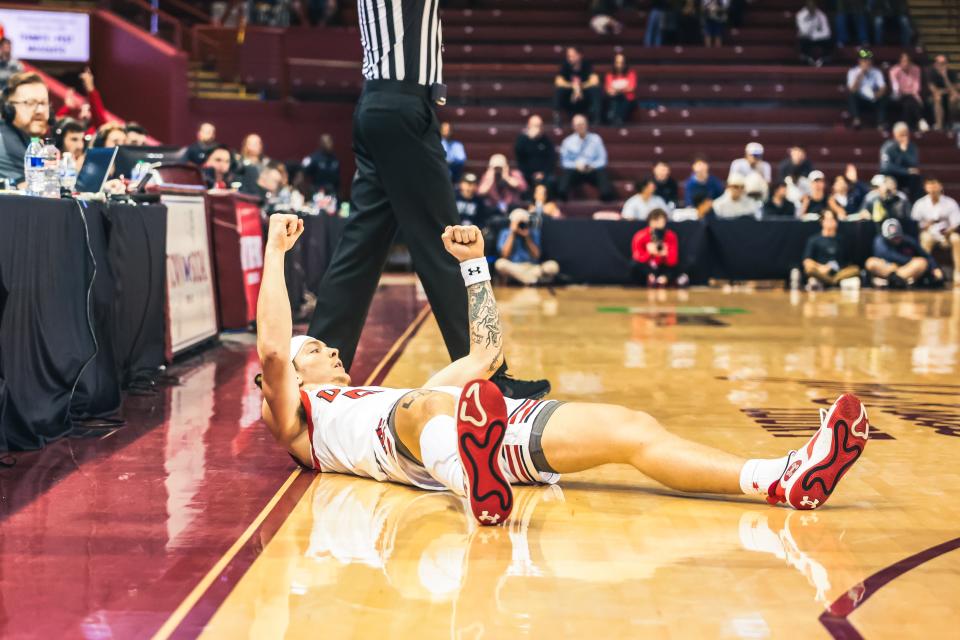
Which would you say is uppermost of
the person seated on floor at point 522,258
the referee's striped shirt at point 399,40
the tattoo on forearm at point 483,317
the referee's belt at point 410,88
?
the referee's striped shirt at point 399,40

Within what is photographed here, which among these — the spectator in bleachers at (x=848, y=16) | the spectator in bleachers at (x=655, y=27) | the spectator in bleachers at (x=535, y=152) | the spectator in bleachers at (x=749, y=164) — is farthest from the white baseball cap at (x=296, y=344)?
the spectator in bleachers at (x=848, y=16)

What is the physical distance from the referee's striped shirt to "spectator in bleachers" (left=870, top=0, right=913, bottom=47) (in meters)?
19.8

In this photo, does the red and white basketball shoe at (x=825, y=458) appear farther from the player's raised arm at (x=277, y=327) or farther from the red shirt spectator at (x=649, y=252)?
the red shirt spectator at (x=649, y=252)

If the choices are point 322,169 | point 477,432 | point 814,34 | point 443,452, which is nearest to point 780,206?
point 814,34

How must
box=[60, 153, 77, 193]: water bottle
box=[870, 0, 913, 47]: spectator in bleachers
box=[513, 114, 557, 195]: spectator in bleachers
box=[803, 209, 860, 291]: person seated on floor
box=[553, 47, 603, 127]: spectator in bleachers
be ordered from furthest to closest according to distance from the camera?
box=[870, 0, 913, 47]: spectator in bleachers, box=[553, 47, 603, 127]: spectator in bleachers, box=[513, 114, 557, 195]: spectator in bleachers, box=[803, 209, 860, 291]: person seated on floor, box=[60, 153, 77, 193]: water bottle

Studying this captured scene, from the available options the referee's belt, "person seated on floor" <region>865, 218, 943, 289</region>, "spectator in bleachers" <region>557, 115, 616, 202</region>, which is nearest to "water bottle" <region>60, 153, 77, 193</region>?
the referee's belt

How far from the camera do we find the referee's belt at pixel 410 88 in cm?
484

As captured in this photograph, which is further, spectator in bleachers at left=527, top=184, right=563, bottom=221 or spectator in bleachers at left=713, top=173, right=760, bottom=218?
spectator in bleachers at left=713, top=173, right=760, bottom=218

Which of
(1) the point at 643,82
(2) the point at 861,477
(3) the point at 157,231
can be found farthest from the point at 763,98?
(2) the point at 861,477

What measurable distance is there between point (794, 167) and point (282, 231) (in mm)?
15837

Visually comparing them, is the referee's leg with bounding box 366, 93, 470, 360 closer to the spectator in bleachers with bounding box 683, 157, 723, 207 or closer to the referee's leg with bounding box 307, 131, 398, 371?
the referee's leg with bounding box 307, 131, 398, 371

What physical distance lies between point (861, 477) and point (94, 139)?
7.09 m

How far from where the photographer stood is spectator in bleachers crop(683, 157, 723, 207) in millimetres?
17812

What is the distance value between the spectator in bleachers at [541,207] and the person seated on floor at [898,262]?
423cm
